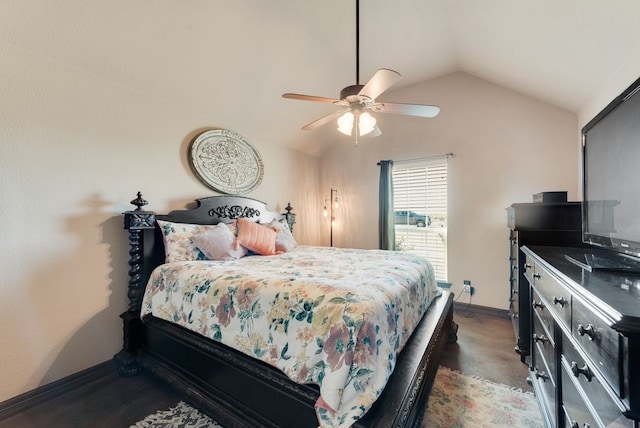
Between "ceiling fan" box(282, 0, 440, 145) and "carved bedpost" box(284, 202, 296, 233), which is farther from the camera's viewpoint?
"carved bedpost" box(284, 202, 296, 233)

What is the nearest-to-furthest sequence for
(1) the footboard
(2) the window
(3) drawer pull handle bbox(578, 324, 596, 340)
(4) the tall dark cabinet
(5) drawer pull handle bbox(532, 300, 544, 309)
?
(3) drawer pull handle bbox(578, 324, 596, 340), (1) the footboard, (5) drawer pull handle bbox(532, 300, 544, 309), (4) the tall dark cabinet, (2) the window

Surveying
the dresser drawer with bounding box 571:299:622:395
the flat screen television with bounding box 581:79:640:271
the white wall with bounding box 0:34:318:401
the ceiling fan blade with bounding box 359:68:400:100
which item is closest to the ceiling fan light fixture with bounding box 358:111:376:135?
the ceiling fan blade with bounding box 359:68:400:100

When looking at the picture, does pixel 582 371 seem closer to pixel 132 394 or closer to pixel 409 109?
pixel 409 109

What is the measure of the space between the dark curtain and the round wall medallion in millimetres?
1728

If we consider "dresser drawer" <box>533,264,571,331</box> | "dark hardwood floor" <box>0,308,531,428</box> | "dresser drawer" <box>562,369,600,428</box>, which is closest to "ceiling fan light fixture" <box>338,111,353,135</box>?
"dresser drawer" <box>533,264,571,331</box>

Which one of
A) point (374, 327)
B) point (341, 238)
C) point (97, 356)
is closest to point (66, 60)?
point (97, 356)

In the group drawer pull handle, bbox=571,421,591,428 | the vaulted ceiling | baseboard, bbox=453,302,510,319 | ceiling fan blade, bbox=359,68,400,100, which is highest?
the vaulted ceiling

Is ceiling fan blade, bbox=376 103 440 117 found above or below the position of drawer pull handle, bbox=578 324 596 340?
above

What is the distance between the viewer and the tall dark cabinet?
187 cm

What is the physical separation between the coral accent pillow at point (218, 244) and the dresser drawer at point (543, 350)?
223 cm

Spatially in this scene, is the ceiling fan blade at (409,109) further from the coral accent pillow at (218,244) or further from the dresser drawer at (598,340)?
the coral accent pillow at (218,244)

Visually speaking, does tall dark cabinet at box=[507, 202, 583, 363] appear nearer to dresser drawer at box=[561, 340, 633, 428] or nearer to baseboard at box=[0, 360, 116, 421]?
dresser drawer at box=[561, 340, 633, 428]

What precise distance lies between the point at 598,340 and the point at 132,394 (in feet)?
8.42

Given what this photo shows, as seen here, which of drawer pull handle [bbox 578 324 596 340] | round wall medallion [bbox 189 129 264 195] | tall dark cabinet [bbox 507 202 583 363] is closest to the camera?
drawer pull handle [bbox 578 324 596 340]
